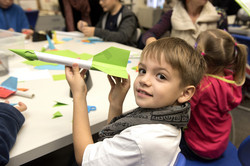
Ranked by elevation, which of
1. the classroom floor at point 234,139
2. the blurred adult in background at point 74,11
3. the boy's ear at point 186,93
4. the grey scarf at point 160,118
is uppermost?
the blurred adult in background at point 74,11

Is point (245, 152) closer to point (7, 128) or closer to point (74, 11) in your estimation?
point (7, 128)

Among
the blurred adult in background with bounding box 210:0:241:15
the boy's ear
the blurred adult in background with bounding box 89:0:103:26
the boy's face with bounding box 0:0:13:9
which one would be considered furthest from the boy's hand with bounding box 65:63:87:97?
the blurred adult in background with bounding box 210:0:241:15

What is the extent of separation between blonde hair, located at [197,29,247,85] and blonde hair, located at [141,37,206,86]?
14.5 inches

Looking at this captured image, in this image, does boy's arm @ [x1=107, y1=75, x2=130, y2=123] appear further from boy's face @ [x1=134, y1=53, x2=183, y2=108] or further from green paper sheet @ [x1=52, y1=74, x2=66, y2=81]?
green paper sheet @ [x1=52, y1=74, x2=66, y2=81]

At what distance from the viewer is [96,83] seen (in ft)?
3.22

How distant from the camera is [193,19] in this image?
5.31 feet

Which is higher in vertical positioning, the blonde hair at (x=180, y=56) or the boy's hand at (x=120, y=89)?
the blonde hair at (x=180, y=56)

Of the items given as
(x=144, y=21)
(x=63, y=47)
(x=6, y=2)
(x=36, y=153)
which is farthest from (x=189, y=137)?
(x=144, y=21)

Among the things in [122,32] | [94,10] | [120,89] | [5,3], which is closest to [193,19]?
[122,32]

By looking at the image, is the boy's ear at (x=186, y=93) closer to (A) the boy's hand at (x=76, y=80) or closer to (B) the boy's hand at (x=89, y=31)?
(A) the boy's hand at (x=76, y=80)

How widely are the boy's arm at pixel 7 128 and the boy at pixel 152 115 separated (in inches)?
6.9

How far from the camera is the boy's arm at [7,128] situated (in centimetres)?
50

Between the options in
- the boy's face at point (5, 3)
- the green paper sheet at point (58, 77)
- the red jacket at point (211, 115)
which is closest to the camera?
the red jacket at point (211, 115)

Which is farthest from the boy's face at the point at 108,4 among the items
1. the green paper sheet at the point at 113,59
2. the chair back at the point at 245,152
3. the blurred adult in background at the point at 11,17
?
the chair back at the point at 245,152
